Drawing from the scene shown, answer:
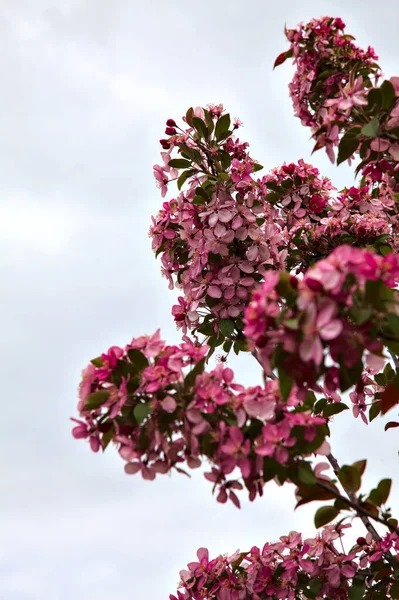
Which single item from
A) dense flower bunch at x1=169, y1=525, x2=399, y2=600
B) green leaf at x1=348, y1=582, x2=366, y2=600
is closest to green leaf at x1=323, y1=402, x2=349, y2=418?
dense flower bunch at x1=169, y1=525, x2=399, y2=600

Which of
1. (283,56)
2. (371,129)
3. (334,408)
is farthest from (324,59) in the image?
(334,408)

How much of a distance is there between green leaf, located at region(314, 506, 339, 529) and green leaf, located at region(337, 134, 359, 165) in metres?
1.71

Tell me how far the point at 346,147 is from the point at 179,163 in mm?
1398

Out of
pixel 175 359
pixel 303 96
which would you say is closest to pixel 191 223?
pixel 303 96

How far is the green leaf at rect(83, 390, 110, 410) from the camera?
2.70m

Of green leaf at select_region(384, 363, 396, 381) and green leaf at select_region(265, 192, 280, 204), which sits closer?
green leaf at select_region(384, 363, 396, 381)

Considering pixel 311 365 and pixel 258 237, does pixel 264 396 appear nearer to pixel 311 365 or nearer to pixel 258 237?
pixel 311 365

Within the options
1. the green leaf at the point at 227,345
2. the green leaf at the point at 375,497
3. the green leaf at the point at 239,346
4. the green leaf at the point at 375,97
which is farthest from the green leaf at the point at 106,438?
the green leaf at the point at 375,97

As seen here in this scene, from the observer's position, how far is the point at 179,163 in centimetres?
450

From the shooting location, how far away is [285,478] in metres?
2.74

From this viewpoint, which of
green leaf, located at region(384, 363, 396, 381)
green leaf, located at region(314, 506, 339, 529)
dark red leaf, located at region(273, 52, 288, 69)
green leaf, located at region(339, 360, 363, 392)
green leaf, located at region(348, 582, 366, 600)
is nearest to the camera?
green leaf, located at region(339, 360, 363, 392)

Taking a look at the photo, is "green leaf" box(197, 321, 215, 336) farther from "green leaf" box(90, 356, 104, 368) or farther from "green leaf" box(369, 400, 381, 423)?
"green leaf" box(90, 356, 104, 368)

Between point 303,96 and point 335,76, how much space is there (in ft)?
0.71

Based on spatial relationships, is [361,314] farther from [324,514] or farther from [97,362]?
[97,362]
